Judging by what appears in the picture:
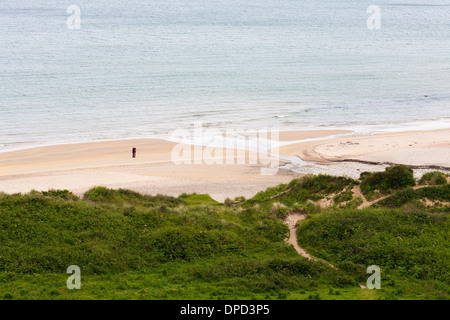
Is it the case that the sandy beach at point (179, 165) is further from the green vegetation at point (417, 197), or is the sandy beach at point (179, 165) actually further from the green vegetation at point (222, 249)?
the green vegetation at point (417, 197)

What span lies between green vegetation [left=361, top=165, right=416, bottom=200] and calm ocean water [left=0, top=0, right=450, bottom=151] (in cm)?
2693

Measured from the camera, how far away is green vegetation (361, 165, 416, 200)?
80.2 ft

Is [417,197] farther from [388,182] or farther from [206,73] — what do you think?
[206,73]

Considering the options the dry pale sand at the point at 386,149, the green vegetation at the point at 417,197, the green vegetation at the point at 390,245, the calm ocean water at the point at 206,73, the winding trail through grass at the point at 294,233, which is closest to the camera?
the green vegetation at the point at 390,245

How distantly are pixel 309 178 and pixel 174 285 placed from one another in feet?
41.9

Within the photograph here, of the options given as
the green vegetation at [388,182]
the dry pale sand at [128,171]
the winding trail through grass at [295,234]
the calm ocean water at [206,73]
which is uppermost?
the calm ocean water at [206,73]

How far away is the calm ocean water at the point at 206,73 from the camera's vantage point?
54.1m

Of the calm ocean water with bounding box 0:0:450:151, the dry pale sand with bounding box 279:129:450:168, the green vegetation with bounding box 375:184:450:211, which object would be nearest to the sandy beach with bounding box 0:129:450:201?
the dry pale sand with bounding box 279:129:450:168

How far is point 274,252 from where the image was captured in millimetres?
19891

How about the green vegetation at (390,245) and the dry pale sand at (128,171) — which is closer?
the green vegetation at (390,245)

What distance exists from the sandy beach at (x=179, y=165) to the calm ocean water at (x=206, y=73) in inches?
186

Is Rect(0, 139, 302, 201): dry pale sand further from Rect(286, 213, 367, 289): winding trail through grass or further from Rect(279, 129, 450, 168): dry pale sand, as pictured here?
Rect(286, 213, 367, 289): winding trail through grass

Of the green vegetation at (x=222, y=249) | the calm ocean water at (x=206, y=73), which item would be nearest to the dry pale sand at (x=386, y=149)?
the calm ocean water at (x=206, y=73)

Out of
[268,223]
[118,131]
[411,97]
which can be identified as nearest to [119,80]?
[118,131]
